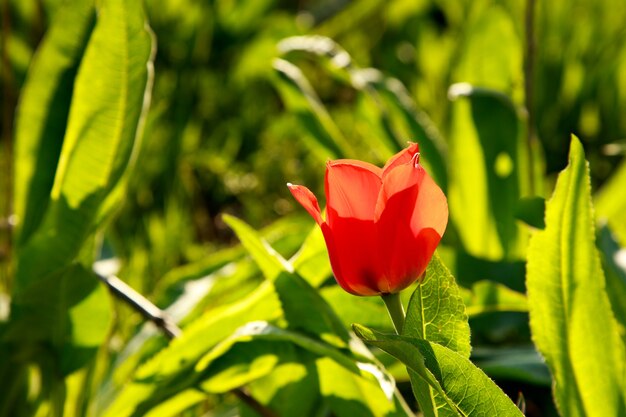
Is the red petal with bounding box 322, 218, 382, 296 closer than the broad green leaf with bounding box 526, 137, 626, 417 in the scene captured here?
Yes

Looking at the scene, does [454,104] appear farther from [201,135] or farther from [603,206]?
[201,135]

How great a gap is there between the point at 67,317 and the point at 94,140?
0.21 meters

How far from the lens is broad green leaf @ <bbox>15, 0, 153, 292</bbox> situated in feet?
3.46

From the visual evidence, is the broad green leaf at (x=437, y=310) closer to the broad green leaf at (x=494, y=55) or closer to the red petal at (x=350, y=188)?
the red petal at (x=350, y=188)

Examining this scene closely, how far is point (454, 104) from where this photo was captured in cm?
152

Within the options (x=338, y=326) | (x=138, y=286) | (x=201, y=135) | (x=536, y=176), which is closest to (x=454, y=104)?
(x=536, y=176)

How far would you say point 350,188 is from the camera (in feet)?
1.95

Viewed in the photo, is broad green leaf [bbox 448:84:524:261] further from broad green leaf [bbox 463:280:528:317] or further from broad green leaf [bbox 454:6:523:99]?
broad green leaf [bbox 463:280:528:317]

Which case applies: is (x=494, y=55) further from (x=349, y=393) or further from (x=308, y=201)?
(x=308, y=201)


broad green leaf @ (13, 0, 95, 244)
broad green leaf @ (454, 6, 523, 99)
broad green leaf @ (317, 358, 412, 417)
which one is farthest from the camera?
broad green leaf @ (454, 6, 523, 99)

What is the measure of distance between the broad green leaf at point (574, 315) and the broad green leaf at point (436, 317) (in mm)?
183

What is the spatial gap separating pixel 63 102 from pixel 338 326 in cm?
51

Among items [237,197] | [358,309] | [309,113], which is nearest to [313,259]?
[358,309]

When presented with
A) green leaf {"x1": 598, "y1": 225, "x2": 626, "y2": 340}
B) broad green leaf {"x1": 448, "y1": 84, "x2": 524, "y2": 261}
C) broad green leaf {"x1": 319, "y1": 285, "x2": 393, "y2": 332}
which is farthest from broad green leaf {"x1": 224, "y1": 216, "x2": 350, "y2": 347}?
broad green leaf {"x1": 448, "y1": 84, "x2": 524, "y2": 261}
